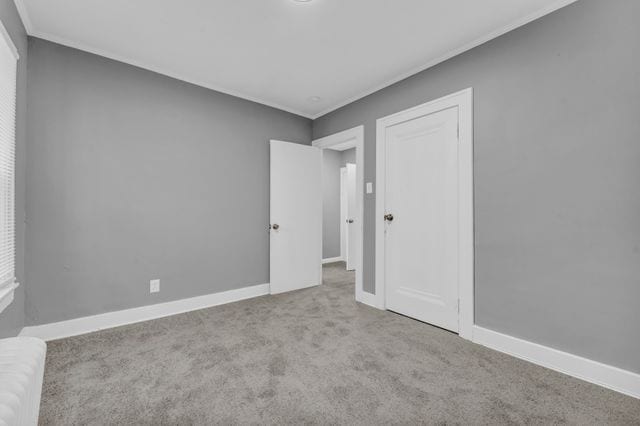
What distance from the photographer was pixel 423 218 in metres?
2.67

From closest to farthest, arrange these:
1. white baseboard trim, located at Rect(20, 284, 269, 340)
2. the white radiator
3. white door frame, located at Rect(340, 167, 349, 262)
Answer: the white radiator
white baseboard trim, located at Rect(20, 284, 269, 340)
white door frame, located at Rect(340, 167, 349, 262)

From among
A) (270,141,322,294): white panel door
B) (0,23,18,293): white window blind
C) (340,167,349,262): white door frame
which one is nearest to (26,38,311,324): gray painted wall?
(270,141,322,294): white panel door

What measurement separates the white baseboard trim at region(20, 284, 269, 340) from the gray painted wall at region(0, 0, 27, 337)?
184 millimetres

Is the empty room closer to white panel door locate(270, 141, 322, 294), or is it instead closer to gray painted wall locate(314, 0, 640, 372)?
gray painted wall locate(314, 0, 640, 372)

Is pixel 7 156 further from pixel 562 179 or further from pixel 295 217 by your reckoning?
pixel 562 179

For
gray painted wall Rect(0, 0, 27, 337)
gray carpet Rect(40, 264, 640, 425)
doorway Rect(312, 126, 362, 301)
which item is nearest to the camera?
gray carpet Rect(40, 264, 640, 425)

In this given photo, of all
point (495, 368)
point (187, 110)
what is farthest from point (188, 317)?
point (495, 368)

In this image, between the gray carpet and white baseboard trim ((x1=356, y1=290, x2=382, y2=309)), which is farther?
white baseboard trim ((x1=356, y1=290, x2=382, y2=309))

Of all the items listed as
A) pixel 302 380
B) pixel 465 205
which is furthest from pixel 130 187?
pixel 465 205

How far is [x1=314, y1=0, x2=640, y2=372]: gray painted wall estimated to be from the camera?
164 centimetres

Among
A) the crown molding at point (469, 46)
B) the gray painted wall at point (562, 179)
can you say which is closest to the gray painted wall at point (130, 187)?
the crown molding at point (469, 46)

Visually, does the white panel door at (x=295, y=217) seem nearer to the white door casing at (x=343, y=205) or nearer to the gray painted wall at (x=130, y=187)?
the gray painted wall at (x=130, y=187)

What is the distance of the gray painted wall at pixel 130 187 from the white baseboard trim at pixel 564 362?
100 inches

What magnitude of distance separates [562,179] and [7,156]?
3.62m
